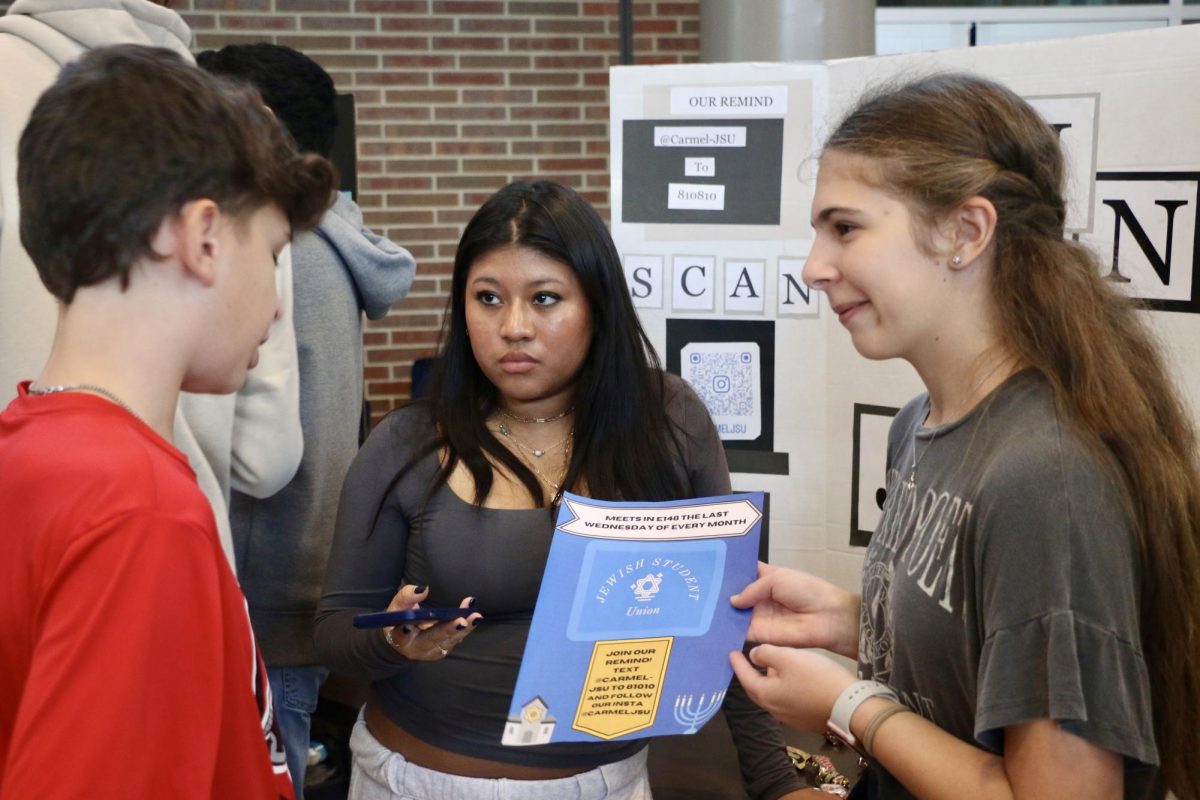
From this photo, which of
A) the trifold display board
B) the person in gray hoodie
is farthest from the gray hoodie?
the trifold display board

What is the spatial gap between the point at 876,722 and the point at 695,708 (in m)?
0.30

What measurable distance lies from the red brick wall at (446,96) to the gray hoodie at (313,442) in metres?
3.24

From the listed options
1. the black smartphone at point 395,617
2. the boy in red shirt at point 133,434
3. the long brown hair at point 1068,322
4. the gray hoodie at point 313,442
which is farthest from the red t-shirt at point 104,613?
the gray hoodie at point 313,442

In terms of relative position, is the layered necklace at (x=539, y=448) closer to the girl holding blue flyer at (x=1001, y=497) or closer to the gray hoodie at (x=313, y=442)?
the gray hoodie at (x=313, y=442)

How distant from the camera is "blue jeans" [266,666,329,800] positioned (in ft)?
6.41

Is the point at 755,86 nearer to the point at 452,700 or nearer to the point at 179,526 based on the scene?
the point at 452,700

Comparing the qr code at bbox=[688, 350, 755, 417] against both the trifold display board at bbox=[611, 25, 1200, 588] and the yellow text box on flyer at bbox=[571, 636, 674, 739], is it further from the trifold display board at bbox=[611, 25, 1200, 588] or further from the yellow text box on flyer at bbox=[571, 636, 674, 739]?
the yellow text box on flyer at bbox=[571, 636, 674, 739]

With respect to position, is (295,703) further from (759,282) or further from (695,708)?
(759,282)

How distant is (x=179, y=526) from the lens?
2.55 ft

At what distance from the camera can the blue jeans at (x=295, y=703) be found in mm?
1955

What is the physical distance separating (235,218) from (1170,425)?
2.73 ft

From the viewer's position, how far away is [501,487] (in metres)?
1.65

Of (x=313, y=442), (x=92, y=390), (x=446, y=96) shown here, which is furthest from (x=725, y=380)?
(x=446, y=96)

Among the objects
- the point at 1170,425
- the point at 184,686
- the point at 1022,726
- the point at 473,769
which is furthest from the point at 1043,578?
the point at 473,769
